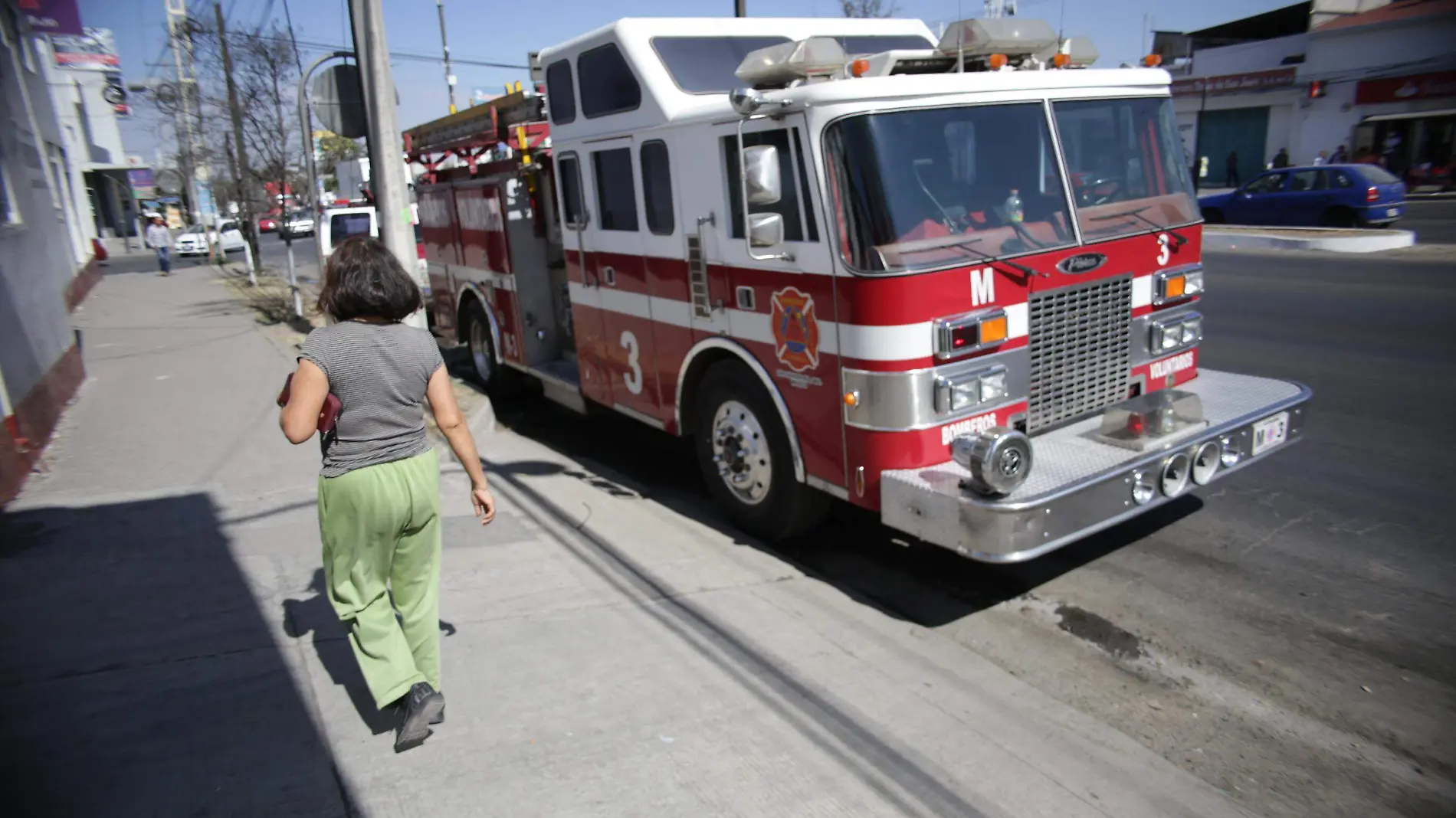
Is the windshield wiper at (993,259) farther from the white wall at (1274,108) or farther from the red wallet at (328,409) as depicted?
the white wall at (1274,108)

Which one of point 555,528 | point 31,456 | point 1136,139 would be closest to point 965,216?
point 1136,139

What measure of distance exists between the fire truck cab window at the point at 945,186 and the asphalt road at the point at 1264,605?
5.78 ft

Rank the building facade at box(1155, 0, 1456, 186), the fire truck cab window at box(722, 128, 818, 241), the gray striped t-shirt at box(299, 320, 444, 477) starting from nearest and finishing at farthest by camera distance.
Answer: the gray striped t-shirt at box(299, 320, 444, 477), the fire truck cab window at box(722, 128, 818, 241), the building facade at box(1155, 0, 1456, 186)

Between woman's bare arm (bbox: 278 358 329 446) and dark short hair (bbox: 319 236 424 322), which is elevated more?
dark short hair (bbox: 319 236 424 322)

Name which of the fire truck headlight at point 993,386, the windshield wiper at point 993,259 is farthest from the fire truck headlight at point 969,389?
the windshield wiper at point 993,259

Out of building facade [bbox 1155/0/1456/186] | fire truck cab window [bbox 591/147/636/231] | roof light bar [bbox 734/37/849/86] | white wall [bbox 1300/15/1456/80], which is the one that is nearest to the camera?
roof light bar [bbox 734/37/849/86]

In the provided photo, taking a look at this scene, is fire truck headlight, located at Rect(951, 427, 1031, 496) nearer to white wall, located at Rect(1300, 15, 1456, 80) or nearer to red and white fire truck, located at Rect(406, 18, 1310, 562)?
red and white fire truck, located at Rect(406, 18, 1310, 562)

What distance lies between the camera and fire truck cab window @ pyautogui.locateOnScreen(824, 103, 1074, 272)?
4402mm

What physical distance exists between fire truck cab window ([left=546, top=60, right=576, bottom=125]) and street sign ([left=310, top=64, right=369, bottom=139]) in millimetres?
2610

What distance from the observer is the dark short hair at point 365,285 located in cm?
332

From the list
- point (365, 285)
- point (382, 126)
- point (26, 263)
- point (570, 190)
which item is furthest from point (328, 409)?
point (26, 263)

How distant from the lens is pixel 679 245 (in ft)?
18.8

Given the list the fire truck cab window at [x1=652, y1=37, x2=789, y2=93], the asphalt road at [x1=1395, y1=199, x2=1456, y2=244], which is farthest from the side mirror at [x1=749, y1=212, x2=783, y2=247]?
the asphalt road at [x1=1395, y1=199, x2=1456, y2=244]

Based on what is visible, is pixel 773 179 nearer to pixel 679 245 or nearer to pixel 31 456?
pixel 679 245
